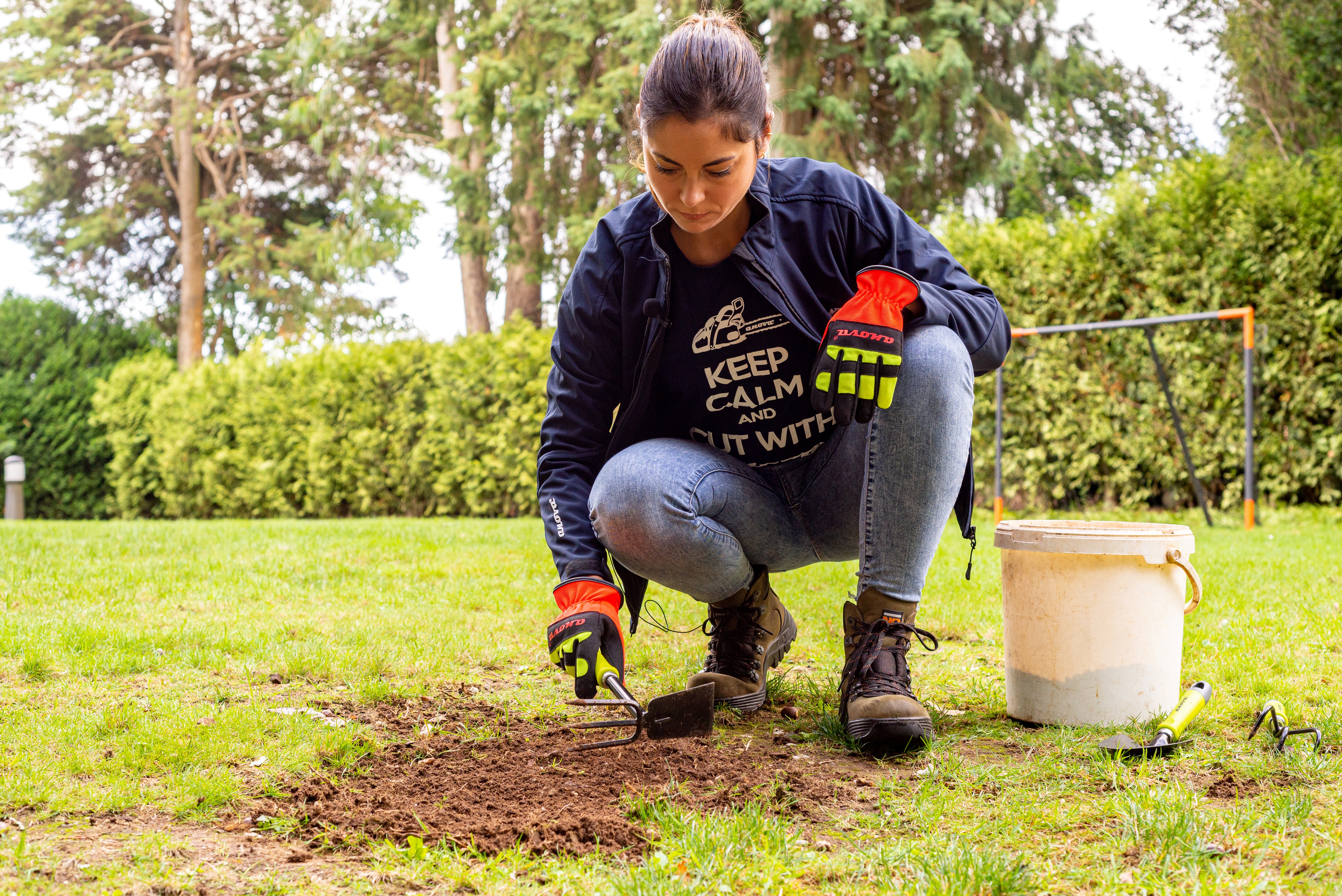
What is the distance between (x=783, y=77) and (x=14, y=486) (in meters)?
11.4

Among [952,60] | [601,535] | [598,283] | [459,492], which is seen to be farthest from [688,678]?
[952,60]

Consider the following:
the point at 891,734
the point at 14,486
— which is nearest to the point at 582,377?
the point at 891,734

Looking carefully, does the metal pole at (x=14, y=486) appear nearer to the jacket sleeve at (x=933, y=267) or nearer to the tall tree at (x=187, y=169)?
the tall tree at (x=187, y=169)

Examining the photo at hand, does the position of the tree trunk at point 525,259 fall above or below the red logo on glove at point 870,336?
above

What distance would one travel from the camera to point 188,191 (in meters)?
16.6

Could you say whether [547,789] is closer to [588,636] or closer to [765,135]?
[588,636]

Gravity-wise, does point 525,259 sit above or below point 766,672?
above

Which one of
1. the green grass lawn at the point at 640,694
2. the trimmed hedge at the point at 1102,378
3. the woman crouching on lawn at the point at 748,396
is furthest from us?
the trimmed hedge at the point at 1102,378

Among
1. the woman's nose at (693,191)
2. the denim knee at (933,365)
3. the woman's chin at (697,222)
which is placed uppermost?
the woman's nose at (693,191)

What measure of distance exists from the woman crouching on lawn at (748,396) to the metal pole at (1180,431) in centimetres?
490

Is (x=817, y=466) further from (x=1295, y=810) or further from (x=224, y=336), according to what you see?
(x=224, y=336)

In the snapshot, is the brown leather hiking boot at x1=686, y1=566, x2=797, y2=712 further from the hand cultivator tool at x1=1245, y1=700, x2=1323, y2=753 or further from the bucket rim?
the hand cultivator tool at x1=1245, y1=700, x2=1323, y2=753

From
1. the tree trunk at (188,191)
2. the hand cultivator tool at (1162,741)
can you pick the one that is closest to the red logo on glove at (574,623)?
the hand cultivator tool at (1162,741)

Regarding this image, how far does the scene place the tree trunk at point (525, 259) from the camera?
12047 millimetres
